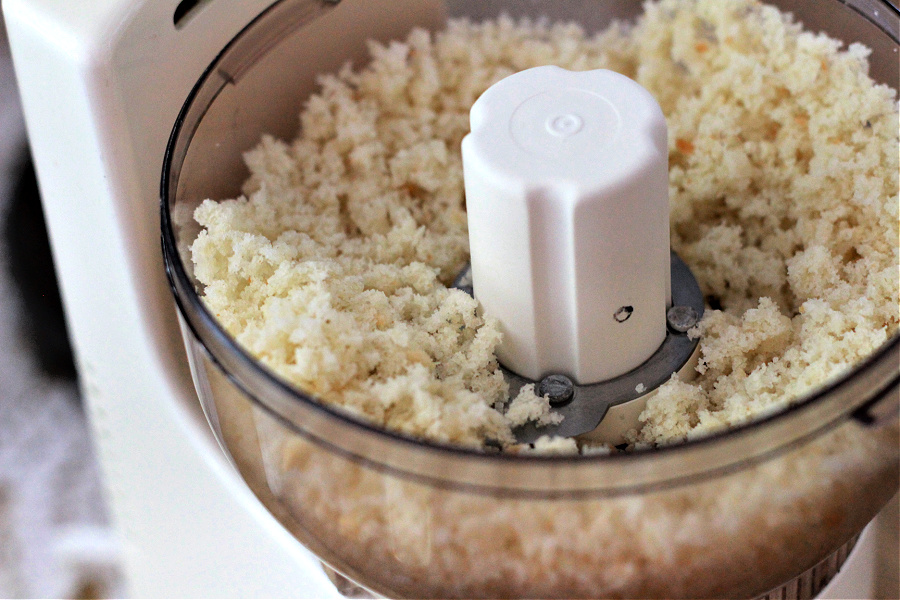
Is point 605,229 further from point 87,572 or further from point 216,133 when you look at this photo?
point 87,572

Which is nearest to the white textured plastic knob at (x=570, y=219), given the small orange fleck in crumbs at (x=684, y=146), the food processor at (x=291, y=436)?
the food processor at (x=291, y=436)

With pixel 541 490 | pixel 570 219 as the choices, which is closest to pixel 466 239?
pixel 570 219

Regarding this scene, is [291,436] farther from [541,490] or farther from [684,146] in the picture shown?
[684,146]

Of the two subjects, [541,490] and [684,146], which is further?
[684,146]

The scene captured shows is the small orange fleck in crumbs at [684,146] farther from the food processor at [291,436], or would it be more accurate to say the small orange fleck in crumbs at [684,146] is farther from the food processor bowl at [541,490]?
the food processor bowl at [541,490]

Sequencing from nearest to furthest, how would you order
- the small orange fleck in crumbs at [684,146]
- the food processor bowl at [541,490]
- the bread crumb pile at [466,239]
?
the food processor bowl at [541,490], the bread crumb pile at [466,239], the small orange fleck in crumbs at [684,146]
